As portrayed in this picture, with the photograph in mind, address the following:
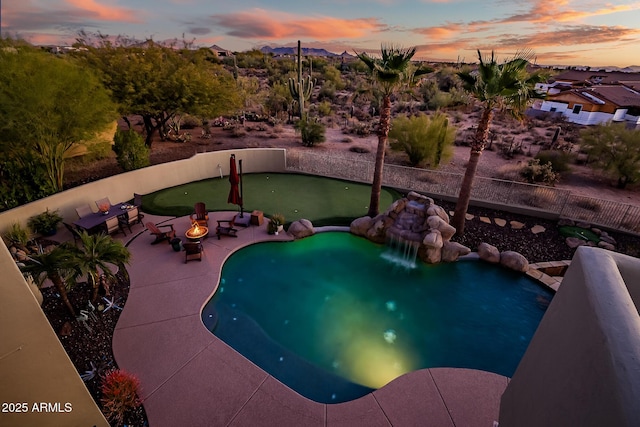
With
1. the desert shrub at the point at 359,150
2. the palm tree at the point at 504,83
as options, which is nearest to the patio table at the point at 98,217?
the palm tree at the point at 504,83

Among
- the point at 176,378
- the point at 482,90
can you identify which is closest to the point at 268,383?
the point at 176,378

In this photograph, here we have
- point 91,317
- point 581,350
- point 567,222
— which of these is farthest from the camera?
point 567,222

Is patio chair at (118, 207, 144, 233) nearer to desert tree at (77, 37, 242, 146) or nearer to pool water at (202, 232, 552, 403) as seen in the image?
pool water at (202, 232, 552, 403)

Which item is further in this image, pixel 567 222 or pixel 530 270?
pixel 567 222

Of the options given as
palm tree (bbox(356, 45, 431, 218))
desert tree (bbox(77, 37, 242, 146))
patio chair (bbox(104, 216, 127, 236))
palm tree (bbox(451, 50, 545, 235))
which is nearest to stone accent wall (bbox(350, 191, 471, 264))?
palm tree (bbox(451, 50, 545, 235))

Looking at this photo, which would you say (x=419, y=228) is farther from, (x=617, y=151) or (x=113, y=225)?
(x=617, y=151)

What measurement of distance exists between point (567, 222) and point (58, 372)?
56.2 ft

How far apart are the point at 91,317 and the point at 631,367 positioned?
984cm

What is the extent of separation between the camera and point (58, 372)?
4406 millimetres

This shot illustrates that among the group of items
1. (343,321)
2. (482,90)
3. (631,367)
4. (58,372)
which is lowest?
(343,321)

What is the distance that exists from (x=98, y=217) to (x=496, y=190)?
670 inches

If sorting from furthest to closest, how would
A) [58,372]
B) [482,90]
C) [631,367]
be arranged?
[482,90]
[58,372]
[631,367]

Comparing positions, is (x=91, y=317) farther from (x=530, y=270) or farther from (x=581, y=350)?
(x=530, y=270)

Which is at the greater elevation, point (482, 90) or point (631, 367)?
point (482, 90)
